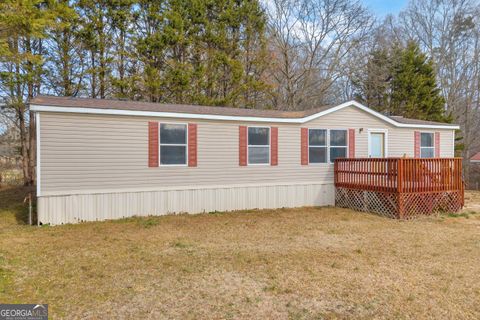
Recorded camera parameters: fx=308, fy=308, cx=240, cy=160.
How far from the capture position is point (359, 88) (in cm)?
2214

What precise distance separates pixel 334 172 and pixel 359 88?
14185 mm

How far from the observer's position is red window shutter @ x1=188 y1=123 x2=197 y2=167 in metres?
8.57

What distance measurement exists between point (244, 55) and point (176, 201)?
11.7 metres

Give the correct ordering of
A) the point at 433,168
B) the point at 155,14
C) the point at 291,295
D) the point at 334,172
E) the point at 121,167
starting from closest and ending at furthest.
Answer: the point at 291,295 < the point at 121,167 < the point at 433,168 < the point at 334,172 < the point at 155,14

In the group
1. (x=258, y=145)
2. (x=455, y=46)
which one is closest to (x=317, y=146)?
(x=258, y=145)

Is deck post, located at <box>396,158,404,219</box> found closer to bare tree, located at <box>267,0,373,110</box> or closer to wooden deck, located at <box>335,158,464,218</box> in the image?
wooden deck, located at <box>335,158,464,218</box>

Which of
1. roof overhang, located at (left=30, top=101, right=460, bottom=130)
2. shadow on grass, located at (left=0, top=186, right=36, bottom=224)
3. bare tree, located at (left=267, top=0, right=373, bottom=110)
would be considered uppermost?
bare tree, located at (left=267, top=0, right=373, bottom=110)

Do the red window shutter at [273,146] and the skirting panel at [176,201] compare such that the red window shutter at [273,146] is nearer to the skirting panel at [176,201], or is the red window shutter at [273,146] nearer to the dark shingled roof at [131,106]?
the dark shingled roof at [131,106]

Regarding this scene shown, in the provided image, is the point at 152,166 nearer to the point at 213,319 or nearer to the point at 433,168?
the point at 213,319

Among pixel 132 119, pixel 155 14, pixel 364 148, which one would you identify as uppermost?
pixel 155 14

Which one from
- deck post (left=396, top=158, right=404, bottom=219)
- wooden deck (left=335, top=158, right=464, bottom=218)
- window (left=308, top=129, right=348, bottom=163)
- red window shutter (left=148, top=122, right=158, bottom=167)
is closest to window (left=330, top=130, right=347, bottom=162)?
window (left=308, top=129, right=348, bottom=163)

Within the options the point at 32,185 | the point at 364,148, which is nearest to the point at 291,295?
the point at 364,148

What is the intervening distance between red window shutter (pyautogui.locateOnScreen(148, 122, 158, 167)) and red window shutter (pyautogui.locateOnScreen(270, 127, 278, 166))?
3.43 meters

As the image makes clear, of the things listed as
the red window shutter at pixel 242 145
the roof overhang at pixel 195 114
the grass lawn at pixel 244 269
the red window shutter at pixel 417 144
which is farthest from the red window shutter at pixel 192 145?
the red window shutter at pixel 417 144
